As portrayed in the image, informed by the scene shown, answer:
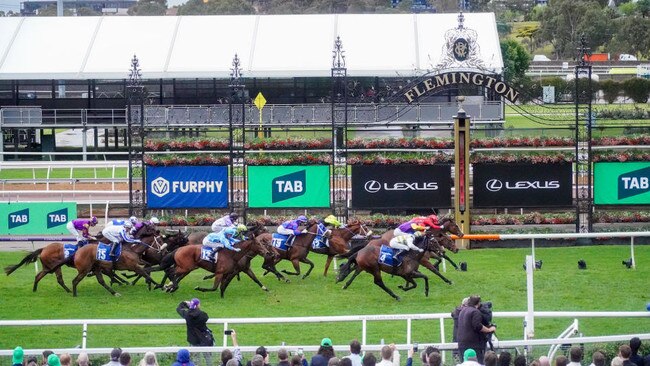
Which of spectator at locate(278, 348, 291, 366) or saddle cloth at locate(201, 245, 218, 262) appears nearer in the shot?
spectator at locate(278, 348, 291, 366)

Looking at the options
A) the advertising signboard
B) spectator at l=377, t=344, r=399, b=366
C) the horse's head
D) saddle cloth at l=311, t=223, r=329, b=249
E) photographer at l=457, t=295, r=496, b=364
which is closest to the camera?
spectator at l=377, t=344, r=399, b=366

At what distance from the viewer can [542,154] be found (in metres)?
23.0

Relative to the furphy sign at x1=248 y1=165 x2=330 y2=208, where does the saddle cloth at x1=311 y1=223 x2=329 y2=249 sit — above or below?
below

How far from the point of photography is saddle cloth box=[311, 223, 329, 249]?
1956 centimetres

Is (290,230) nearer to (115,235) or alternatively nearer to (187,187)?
(115,235)

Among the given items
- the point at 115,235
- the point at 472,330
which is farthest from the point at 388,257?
the point at 472,330

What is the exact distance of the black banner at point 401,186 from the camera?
23031 mm

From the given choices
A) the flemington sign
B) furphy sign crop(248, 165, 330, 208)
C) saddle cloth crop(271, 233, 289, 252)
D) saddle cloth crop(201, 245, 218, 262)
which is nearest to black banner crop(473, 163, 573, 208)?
the flemington sign

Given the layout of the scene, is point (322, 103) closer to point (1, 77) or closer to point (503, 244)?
point (1, 77)

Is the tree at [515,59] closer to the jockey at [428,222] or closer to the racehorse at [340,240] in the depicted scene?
the racehorse at [340,240]

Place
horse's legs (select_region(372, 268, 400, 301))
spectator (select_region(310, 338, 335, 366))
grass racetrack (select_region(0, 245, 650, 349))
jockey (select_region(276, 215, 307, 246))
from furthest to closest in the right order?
jockey (select_region(276, 215, 307, 246)), horse's legs (select_region(372, 268, 400, 301)), grass racetrack (select_region(0, 245, 650, 349)), spectator (select_region(310, 338, 335, 366))

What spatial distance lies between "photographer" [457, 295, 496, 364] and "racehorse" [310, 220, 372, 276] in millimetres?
7616

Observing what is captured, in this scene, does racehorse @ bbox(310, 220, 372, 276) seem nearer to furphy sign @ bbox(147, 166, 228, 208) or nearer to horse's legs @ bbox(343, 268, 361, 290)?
horse's legs @ bbox(343, 268, 361, 290)

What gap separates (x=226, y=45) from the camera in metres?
40.7
